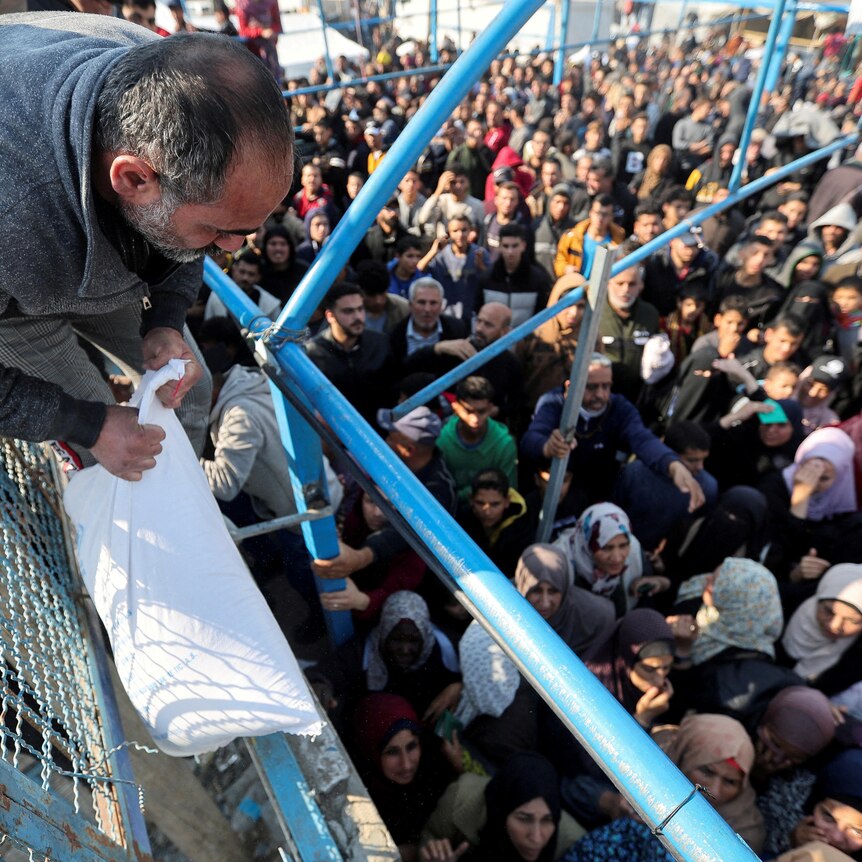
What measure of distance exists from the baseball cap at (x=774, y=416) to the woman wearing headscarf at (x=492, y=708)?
1.95m

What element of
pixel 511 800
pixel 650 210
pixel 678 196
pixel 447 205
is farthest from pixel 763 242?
pixel 511 800

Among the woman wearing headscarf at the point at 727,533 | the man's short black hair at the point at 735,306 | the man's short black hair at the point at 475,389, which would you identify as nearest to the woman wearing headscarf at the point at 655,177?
the man's short black hair at the point at 735,306

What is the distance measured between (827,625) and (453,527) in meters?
2.28

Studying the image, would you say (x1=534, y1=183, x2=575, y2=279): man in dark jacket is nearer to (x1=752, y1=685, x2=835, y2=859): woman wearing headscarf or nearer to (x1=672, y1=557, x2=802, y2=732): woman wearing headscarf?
(x1=672, y1=557, x2=802, y2=732): woman wearing headscarf

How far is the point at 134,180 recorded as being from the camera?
35.7 inches

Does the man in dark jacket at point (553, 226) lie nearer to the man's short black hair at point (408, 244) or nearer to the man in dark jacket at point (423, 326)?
the man's short black hair at point (408, 244)

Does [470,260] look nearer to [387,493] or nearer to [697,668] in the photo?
[697,668]

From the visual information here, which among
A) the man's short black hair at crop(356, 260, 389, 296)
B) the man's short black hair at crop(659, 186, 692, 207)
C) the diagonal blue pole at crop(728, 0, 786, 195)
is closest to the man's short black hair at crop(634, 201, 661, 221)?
the man's short black hair at crop(659, 186, 692, 207)

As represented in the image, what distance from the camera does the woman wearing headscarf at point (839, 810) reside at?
6.36ft

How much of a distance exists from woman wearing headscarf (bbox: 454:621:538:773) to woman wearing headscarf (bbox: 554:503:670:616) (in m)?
0.53

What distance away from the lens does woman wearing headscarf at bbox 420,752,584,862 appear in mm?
1976

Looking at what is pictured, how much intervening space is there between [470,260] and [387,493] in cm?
383

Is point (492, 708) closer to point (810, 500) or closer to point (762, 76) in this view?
point (810, 500)

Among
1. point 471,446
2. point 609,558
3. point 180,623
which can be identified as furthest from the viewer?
point 471,446
